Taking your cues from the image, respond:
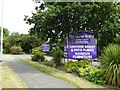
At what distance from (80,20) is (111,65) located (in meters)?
6.60

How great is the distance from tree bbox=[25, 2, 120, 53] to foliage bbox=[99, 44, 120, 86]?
4902 mm

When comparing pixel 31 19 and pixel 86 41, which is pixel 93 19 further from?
pixel 31 19

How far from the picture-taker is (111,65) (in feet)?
42.1

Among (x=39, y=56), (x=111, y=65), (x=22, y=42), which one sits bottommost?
(x=39, y=56)

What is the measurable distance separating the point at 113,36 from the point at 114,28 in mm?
568

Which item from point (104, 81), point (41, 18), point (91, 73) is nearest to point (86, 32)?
point (41, 18)

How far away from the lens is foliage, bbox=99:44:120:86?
1238 centimetres

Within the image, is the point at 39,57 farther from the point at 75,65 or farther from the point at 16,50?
the point at 16,50

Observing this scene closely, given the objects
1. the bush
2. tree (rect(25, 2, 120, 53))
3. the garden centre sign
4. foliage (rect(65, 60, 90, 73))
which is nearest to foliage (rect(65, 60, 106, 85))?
foliage (rect(65, 60, 90, 73))

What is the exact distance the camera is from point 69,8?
59.3ft

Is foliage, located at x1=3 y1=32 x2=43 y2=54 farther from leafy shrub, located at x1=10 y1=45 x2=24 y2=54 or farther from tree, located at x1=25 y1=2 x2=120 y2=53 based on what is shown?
tree, located at x1=25 y1=2 x2=120 y2=53

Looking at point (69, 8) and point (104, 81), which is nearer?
point (104, 81)

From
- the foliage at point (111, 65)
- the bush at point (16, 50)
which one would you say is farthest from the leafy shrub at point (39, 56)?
the bush at point (16, 50)

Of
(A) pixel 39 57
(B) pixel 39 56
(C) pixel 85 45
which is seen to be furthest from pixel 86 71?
(B) pixel 39 56
